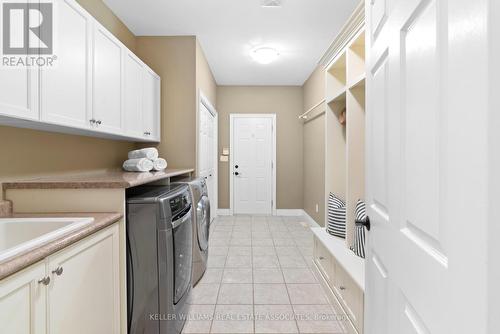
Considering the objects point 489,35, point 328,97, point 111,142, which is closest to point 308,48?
point 328,97

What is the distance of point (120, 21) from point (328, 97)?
92.8 inches

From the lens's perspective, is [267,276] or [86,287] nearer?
[86,287]

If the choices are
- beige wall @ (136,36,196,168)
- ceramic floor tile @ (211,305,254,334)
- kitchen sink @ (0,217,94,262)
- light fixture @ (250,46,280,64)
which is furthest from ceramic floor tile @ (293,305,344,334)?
light fixture @ (250,46,280,64)

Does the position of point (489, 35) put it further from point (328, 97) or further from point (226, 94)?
point (226, 94)

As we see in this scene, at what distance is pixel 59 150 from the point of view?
6.38 feet

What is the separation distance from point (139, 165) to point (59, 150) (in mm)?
659

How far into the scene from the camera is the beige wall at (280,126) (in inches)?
212

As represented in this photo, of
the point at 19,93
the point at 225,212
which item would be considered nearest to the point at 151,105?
the point at 19,93

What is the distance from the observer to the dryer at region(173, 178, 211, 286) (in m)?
2.45

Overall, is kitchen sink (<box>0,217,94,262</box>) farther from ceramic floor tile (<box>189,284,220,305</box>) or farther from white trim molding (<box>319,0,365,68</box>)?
white trim molding (<box>319,0,365,68</box>)

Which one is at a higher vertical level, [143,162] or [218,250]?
[143,162]

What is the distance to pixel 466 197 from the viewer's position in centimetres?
48

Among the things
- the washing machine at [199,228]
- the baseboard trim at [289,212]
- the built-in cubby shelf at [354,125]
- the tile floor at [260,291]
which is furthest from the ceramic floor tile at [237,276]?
the baseboard trim at [289,212]

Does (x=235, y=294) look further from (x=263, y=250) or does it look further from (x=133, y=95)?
(x=133, y=95)
